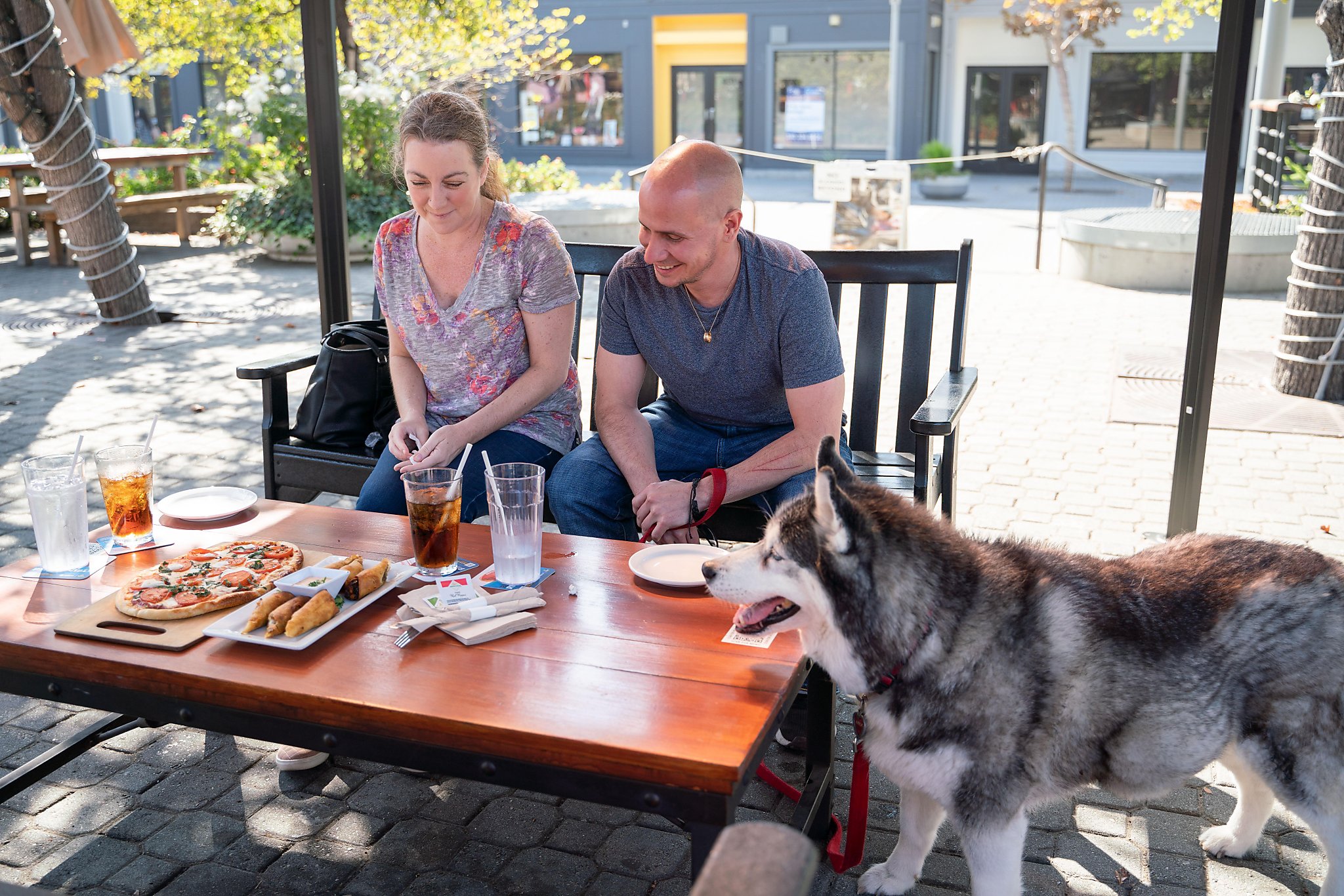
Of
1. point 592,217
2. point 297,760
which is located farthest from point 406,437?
point 592,217

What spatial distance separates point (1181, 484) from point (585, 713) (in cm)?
329

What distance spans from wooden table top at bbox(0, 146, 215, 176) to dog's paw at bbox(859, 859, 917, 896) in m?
12.1

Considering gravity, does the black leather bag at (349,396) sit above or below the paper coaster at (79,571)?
above

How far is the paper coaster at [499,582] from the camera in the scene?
2.51 metres

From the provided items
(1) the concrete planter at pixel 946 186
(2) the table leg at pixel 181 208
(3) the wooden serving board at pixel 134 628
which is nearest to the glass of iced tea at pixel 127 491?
(3) the wooden serving board at pixel 134 628

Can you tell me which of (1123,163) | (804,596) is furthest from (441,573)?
(1123,163)

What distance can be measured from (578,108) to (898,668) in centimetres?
3075

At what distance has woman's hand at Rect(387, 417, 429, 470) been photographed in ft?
11.4

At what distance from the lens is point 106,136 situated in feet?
96.5

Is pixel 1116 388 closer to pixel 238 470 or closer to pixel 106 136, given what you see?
pixel 238 470

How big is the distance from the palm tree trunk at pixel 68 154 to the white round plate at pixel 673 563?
27.4ft

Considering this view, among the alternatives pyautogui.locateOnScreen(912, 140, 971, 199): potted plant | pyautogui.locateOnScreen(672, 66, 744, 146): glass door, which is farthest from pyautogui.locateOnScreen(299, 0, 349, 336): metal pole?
pyautogui.locateOnScreen(672, 66, 744, 146): glass door

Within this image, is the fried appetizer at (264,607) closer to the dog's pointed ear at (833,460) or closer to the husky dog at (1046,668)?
the husky dog at (1046,668)

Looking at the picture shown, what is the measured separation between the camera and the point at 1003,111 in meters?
28.2
